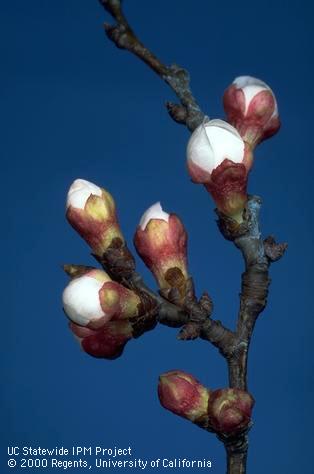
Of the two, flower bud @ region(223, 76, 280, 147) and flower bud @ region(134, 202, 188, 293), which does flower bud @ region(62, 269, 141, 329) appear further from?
flower bud @ region(223, 76, 280, 147)

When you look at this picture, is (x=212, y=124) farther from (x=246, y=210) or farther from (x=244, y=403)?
(x=244, y=403)

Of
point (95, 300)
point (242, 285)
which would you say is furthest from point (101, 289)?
point (242, 285)

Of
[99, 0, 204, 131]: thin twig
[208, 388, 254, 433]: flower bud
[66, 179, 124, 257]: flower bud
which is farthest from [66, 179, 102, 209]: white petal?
[208, 388, 254, 433]: flower bud

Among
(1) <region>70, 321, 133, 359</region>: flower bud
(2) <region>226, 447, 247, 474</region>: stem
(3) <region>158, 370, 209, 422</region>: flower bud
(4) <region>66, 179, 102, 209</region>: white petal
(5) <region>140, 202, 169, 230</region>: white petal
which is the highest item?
(4) <region>66, 179, 102, 209</region>: white petal

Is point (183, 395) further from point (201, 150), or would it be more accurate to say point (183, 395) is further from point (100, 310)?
point (201, 150)

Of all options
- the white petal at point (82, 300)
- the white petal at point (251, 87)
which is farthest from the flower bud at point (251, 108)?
the white petal at point (82, 300)

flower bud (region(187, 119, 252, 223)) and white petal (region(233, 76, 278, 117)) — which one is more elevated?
white petal (region(233, 76, 278, 117))

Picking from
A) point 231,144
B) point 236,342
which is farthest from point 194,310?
point 231,144
